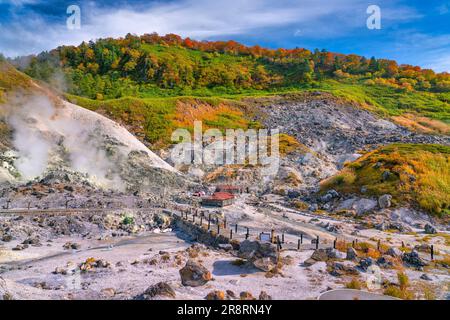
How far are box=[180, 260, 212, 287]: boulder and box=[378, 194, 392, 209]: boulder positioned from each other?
25.0m

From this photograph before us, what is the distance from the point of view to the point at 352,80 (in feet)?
387

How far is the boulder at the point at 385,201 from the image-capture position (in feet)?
123

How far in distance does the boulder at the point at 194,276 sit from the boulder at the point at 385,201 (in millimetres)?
24967

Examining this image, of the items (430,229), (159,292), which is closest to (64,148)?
(159,292)

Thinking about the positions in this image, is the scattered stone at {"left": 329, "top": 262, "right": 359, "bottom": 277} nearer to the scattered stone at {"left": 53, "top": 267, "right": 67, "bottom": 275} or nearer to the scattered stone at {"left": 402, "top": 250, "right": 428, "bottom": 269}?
the scattered stone at {"left": 402, "top": 250, "right": 428, "bottom": 269}

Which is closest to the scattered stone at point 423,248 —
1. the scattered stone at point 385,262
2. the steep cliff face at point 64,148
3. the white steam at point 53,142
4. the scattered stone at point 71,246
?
the scattered stone at point 385,262

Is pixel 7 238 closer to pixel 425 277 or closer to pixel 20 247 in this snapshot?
pixel 20 247

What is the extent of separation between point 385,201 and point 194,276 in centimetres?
2587

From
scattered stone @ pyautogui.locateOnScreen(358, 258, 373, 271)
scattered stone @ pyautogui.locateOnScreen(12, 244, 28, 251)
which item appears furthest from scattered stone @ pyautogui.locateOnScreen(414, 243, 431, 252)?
scattered stone @ pyautogui.locateOnScreen(12, 244, 28, 251)

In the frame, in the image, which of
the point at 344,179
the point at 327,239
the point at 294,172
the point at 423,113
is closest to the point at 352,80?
the point at 423,113

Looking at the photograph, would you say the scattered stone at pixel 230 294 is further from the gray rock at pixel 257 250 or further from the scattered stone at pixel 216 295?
the gray rock at pixel 257 250

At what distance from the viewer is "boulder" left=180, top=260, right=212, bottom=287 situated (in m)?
18.2

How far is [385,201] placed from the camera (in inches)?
1486

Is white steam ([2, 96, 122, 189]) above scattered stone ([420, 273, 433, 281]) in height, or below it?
above
